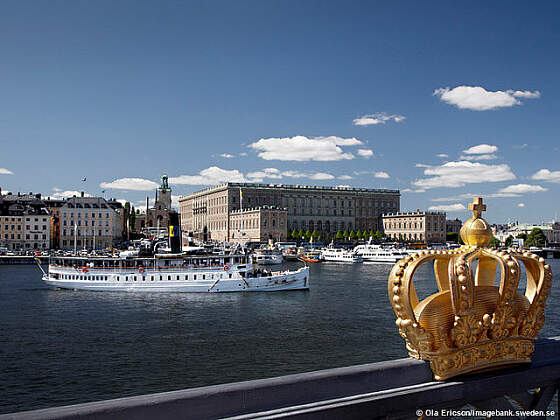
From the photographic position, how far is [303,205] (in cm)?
14550

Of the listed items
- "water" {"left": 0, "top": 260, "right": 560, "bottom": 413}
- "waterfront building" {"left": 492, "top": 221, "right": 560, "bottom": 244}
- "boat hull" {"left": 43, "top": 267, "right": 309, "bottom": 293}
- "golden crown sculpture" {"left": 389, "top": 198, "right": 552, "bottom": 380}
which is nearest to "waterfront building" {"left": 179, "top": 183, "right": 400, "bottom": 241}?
"waterfront building" {"left": 492, "top": 221, "right": 560, "bottom": 244}

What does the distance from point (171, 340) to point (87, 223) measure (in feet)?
273

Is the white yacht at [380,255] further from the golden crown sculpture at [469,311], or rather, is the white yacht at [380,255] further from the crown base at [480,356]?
the crown base at [480,356]

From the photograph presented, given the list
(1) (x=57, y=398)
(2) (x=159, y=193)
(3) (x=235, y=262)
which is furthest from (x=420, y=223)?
Result: (1) (x=57, y=398)

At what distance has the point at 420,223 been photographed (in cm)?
14000

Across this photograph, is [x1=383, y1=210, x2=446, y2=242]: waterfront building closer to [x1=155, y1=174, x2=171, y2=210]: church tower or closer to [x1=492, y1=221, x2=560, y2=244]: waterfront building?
[x1=492, y1=221, x2=560, y2=244]: waterfront building

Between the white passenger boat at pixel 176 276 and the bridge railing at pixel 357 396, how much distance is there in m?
38.2

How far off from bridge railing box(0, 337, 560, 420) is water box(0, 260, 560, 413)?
44.4 feet

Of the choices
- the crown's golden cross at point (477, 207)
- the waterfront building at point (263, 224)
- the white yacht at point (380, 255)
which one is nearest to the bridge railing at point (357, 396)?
the crown's golden cross at point (477, 207)

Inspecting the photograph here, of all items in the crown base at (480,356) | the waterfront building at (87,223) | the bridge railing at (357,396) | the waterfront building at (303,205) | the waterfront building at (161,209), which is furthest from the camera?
the waterfront building at (161,209)

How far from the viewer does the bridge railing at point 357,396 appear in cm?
246

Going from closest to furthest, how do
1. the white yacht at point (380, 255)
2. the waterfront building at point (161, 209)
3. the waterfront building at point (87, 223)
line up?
the white yacht at point (380, 255) < the waterfront building at point (87, 223) < the waterfront building at point (161, 209)

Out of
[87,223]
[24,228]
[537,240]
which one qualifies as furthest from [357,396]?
[537,240]

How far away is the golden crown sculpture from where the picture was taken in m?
3.23
